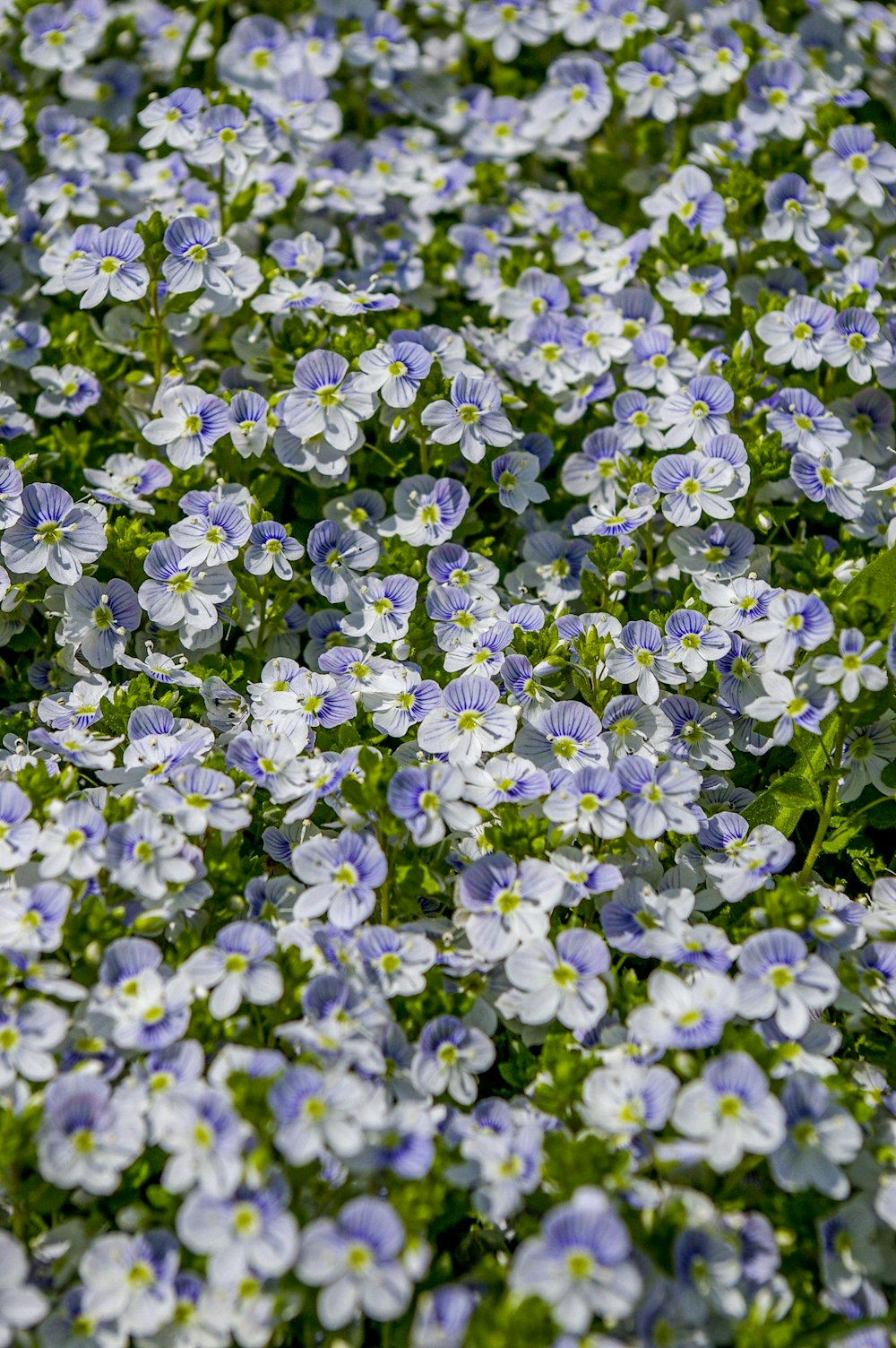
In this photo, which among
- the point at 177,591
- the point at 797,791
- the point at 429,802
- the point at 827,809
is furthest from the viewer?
the point at 177,591

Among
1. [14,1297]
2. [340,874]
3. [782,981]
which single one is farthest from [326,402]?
[14,1297]

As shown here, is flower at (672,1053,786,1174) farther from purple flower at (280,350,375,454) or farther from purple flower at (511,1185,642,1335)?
purple flower at (280,350,375,454)

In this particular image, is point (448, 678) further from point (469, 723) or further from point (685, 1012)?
point (685, 1012)

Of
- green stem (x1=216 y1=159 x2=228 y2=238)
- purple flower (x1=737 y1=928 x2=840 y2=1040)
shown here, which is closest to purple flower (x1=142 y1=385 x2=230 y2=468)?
green stem (x1=216 y1=159 x2=228 y2=238)

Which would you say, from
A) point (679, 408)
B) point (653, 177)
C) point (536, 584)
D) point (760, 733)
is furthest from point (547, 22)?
point (760, 733)

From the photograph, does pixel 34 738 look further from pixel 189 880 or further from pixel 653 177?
A: pixel 653 177

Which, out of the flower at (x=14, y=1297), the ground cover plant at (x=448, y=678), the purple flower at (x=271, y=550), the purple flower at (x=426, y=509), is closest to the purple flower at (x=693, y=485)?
the ground cover plant at (x=448, y=678)
